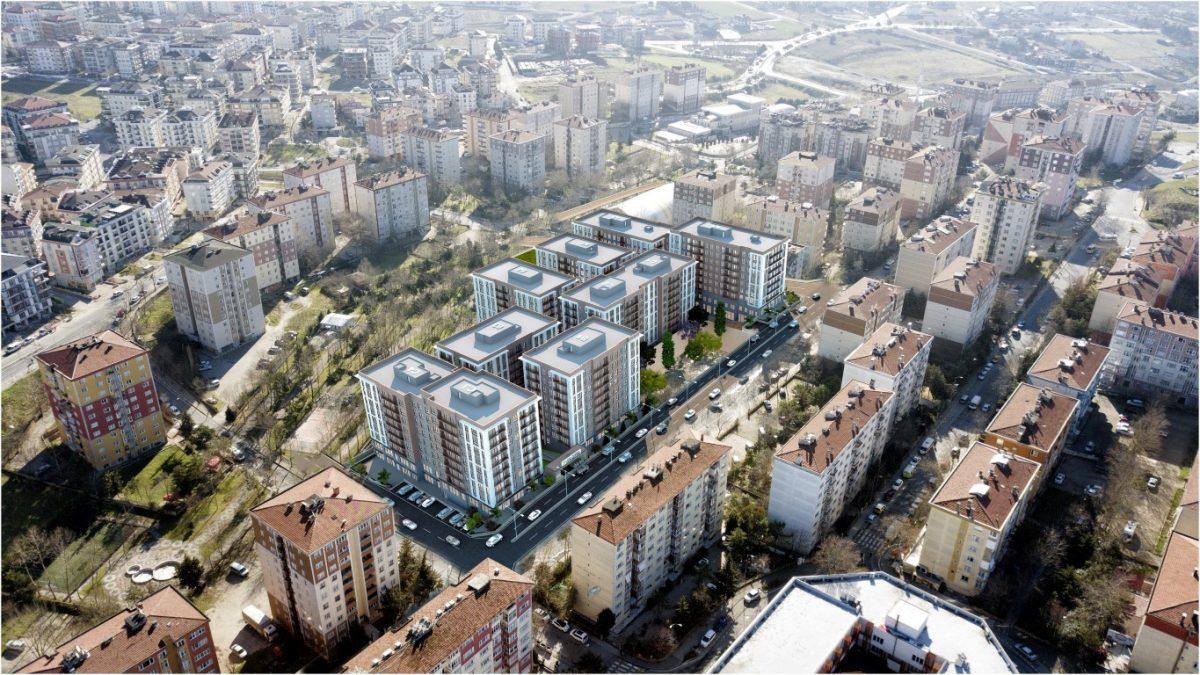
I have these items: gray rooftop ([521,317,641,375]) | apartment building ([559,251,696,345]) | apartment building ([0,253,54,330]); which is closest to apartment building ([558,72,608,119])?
apartment building ([559,251,696,345])

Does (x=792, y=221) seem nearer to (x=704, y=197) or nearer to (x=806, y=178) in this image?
(x=704, y=197)

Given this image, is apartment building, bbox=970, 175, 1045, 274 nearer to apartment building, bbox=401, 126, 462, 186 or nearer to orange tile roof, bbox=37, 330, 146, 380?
apartment building, bbox=401, 126, 462, 186

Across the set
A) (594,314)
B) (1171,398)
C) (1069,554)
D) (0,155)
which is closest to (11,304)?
(0,155)

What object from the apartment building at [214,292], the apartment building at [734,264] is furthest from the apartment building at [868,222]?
the apartment building at [214,292]

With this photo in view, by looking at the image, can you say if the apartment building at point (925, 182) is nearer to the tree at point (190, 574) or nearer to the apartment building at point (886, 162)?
the apartment building at point (886, 162)

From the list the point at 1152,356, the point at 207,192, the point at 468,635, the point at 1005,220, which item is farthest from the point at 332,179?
the point at 1152,356

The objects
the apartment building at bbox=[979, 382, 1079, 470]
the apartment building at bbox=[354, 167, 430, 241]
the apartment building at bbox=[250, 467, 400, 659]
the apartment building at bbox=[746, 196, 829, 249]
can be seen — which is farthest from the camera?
the apartment building at bbox=[354, 167, 430, 241]

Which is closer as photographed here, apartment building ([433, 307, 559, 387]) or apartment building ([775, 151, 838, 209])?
apartment building ([433, 307, 559, 387])
